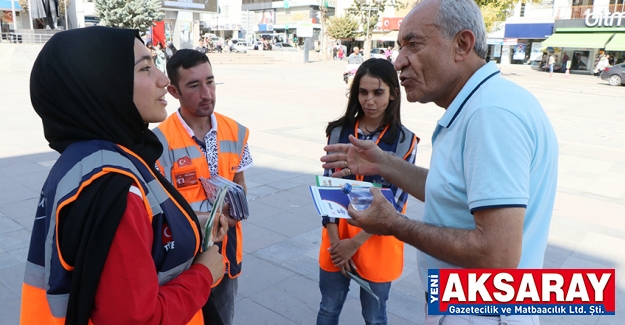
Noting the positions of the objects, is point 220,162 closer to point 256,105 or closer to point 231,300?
point 231,300

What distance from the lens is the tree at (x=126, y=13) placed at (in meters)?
30.9

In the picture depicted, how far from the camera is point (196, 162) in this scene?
2.39 metres

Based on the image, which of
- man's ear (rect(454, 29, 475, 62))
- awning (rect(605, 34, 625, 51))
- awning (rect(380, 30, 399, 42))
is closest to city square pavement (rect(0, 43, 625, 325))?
man's ear (rect(454, 29, 475, 62))

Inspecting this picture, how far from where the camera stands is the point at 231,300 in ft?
8.15

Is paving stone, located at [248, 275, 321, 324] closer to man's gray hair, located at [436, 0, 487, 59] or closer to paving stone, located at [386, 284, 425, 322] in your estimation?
paving stone, located at [386, 284, 425, 322]

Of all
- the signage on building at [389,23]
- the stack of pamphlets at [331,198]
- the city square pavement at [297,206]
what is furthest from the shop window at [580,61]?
the stack of pamphlets at [331,198]

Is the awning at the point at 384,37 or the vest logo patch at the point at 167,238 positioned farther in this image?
the awning at the point at 384,37

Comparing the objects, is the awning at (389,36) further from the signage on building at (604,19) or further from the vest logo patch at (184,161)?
the vest logo patch at (184,161)

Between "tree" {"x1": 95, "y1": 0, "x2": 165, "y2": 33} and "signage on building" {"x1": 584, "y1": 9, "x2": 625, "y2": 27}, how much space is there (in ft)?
99.6

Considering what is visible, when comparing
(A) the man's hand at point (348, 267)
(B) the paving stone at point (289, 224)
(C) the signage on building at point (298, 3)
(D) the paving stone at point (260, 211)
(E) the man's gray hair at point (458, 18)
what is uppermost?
(C) the signage on building at point (298, 3)

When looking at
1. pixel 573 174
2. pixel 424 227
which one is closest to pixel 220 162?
pixel 424 227

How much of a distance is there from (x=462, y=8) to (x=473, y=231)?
0.77 metres

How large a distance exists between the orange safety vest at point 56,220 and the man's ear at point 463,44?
3.59ft

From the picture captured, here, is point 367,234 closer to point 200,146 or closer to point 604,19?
point 200,146
